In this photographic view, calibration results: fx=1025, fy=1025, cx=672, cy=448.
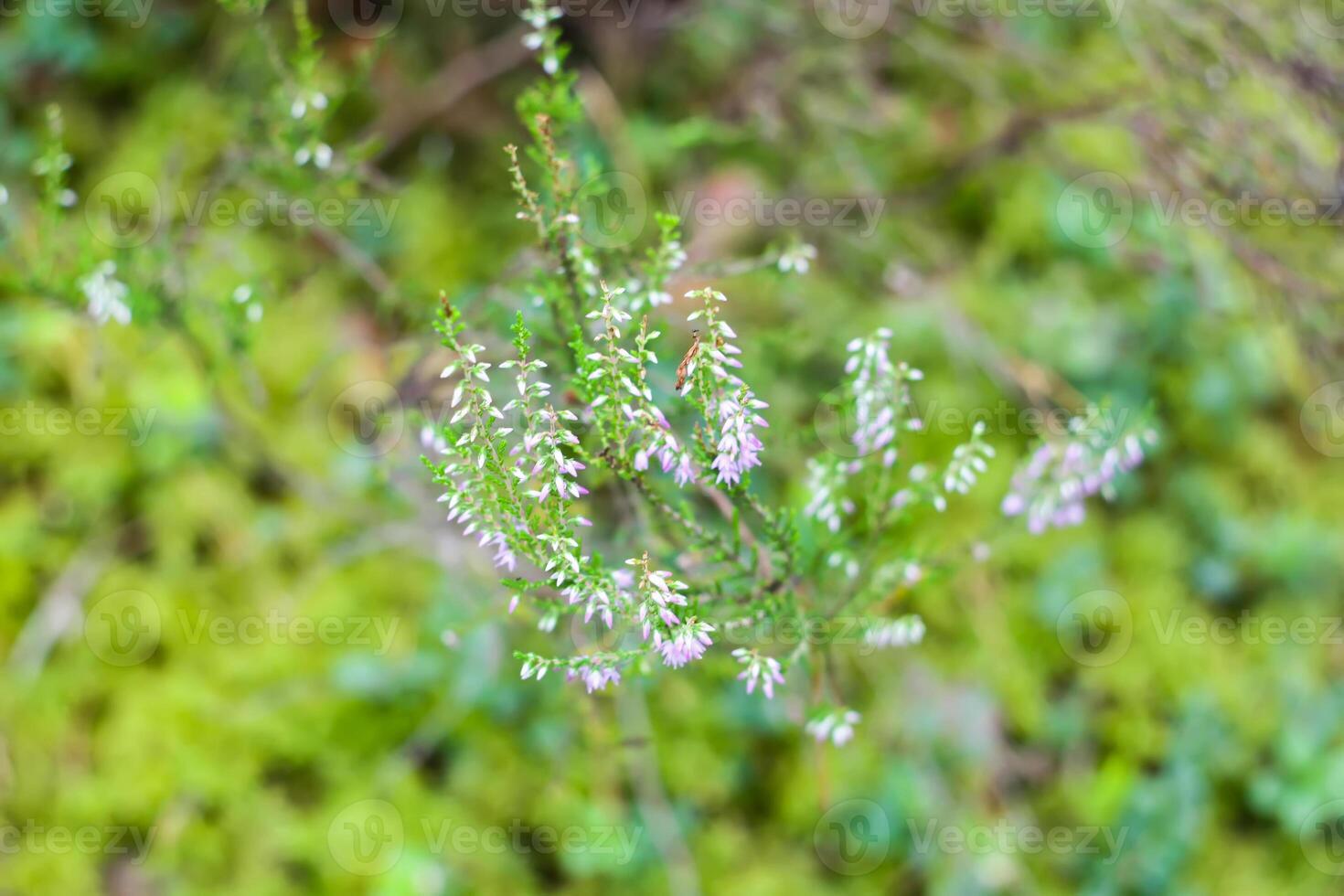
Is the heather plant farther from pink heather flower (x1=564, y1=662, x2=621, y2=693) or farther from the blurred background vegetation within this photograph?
the blurred background vegetation

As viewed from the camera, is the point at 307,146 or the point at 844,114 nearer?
the point at 307,146

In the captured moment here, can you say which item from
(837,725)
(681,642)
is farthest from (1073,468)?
(681,642)

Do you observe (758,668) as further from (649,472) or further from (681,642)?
(649,472)

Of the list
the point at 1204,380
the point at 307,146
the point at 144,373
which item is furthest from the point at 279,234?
the point at 1204,380

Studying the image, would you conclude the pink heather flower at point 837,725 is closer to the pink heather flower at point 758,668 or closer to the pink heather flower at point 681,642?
the pink heather flower at point 758,668

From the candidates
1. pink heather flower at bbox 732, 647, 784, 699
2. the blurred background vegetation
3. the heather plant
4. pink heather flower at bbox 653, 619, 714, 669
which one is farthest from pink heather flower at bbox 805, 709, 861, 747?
the blurred background vegetation

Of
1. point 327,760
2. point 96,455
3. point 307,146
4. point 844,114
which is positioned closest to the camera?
point 307,146

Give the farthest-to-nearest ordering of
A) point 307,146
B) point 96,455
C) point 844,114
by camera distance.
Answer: point 844,114 < point 96,455 < point 307,146

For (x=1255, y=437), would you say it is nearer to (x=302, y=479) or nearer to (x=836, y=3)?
(x=836, y=3)
